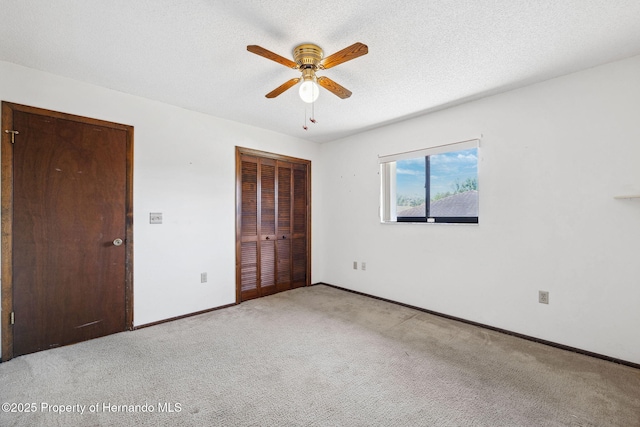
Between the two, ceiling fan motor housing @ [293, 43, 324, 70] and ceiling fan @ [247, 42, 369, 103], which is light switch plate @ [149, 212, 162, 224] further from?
ceiling fan motor housing @ [293, 43, 324, 70]

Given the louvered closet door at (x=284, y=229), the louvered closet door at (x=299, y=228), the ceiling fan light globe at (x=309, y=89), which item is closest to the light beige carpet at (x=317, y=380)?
the louvered closet door at (x=284, y=229)

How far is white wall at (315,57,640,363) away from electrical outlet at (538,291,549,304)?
0.11 ft

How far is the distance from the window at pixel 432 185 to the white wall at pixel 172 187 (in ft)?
6.78

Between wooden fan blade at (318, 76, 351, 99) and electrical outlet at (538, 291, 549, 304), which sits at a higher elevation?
wooden fan blade at (318, 76, 351, 99)

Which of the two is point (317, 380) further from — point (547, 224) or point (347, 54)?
point (547, 224)

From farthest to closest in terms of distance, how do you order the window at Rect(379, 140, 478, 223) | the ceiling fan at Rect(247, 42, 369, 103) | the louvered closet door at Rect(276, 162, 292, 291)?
the louvered closet door at Rect(276, 162, 292, 291)
the window at Rect(379, 140, 478, 223)
the ceiling fan at Rect(247, 42, 369, 103)

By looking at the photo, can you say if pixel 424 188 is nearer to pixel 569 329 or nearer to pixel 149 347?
pixel 569 329

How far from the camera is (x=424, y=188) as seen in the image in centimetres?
347

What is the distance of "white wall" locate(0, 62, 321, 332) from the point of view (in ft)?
8.32

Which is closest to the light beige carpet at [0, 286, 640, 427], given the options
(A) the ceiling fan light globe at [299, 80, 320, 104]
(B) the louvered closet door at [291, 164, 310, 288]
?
(B) the louvered closet door at [291, 164, 310, 288]

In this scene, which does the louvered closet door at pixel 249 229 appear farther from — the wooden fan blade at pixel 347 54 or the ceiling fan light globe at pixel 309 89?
the wooden fan blade at pixel 347 54

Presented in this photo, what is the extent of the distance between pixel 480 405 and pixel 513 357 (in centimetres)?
81

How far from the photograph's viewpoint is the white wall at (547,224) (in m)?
2.16

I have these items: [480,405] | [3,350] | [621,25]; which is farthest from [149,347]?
[621,25]
